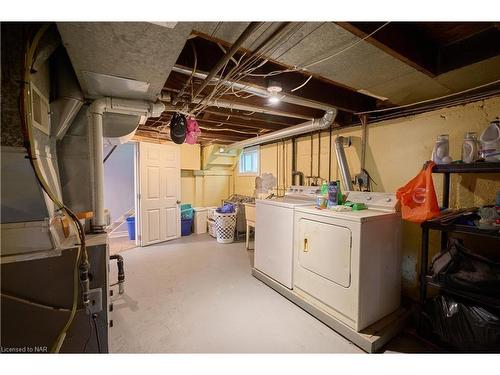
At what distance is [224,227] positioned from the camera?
4352 millimetres

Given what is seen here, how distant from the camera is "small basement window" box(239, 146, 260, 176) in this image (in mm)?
4902

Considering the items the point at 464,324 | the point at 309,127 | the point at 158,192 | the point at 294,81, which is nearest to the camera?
the point at 464,324

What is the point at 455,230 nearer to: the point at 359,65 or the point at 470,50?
the point at 470,50

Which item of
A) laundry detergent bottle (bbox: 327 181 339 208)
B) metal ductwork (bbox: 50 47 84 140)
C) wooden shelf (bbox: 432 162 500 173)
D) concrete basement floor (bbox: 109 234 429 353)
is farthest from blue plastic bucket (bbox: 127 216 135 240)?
wooden shelf (bbox: 432 162 500 173)

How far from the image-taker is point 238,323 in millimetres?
1963

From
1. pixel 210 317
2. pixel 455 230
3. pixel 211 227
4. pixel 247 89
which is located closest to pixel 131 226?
pixel 211 227

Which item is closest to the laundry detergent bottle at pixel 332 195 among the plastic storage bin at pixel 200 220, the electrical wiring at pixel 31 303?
the electrical wiring at pixel 31 303

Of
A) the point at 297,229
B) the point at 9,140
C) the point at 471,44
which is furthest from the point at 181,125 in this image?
the point at 471,44

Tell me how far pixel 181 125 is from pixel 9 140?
1.44m

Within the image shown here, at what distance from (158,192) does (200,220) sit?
127 centimetres

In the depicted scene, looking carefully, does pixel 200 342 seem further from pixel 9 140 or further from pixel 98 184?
pixel 9 140

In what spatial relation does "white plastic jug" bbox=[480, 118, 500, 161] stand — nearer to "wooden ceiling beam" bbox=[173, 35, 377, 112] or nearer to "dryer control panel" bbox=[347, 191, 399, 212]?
"dryer control panel" bbox=[347, 191, 399, 212]

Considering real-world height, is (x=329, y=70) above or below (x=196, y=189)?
above

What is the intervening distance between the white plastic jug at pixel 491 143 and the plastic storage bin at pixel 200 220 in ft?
15.2
